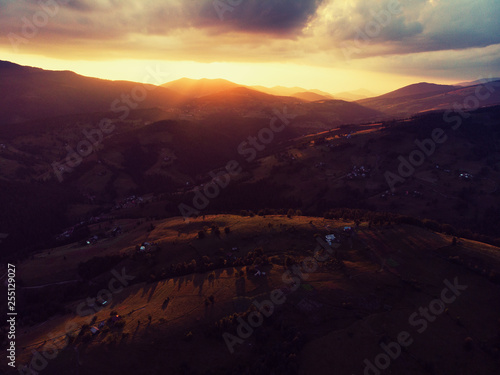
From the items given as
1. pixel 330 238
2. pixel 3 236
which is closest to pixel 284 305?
pixel 330 238

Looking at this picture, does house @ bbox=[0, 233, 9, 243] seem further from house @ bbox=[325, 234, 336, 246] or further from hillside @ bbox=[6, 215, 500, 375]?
house @ bbox=[325, 234, 336, 246]

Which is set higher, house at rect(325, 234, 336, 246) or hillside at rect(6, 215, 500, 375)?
house at rect(325, 234, 336, 246)

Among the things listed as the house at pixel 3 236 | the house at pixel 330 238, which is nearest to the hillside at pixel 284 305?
the house at pixel 330 238

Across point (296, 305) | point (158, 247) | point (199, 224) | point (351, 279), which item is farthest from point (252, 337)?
point (199, 224)

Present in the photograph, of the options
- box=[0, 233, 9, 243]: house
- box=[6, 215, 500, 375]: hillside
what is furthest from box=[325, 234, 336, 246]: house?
box=[0, 233, 9, 243]: house

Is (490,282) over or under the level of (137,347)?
over

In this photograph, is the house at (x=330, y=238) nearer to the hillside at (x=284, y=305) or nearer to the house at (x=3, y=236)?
the hillside at (x=284, y=305)

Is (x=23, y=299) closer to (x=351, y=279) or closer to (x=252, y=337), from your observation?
(x=252, y=337)

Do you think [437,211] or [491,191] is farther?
[491,191]

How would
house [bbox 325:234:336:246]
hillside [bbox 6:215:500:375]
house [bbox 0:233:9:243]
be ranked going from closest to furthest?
hillside [bbox 6:215:500:375] → house [bbox 325:234:336:246] → house [bbox 0:233:9:243]
